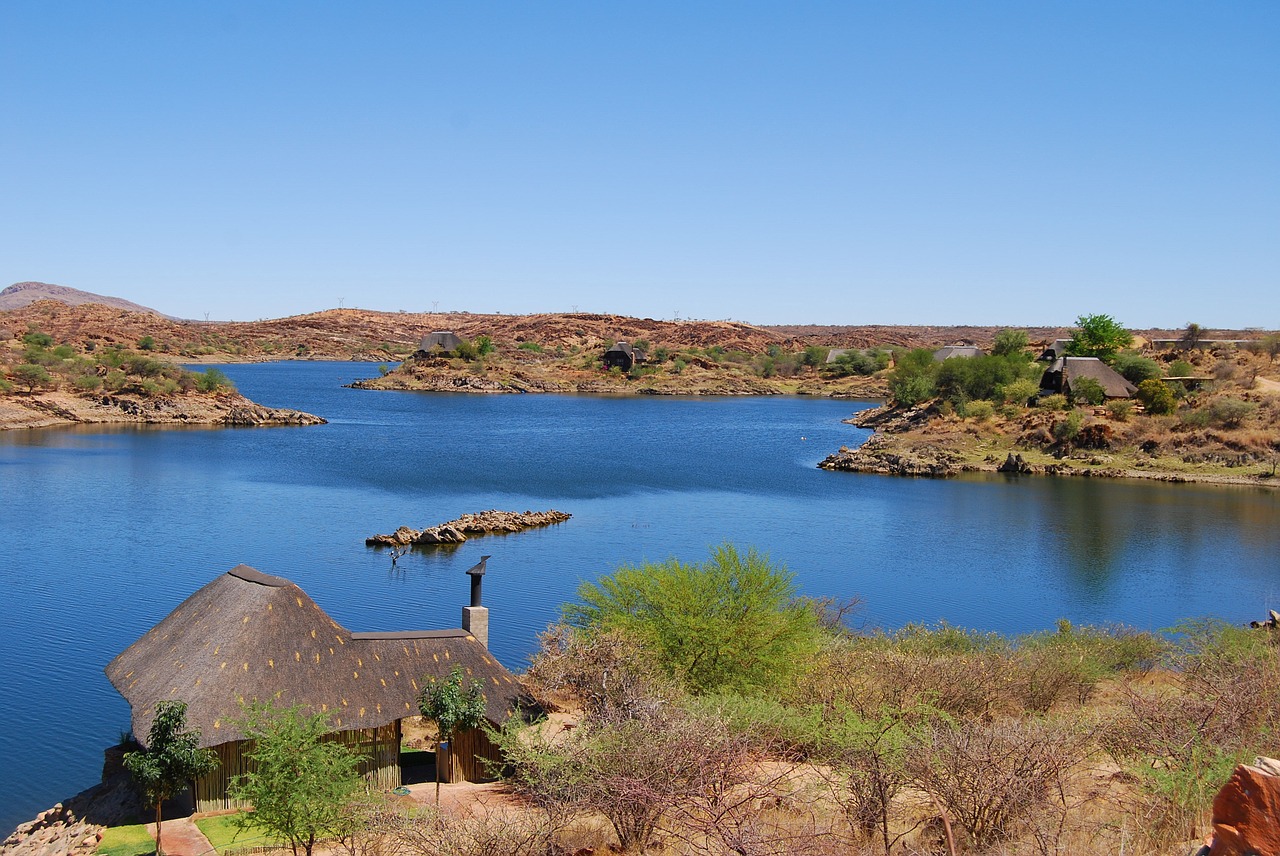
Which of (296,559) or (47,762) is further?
(296,559)

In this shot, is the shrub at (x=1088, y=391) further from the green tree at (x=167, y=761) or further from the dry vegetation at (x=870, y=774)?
the green tree at (x=167, y=761)

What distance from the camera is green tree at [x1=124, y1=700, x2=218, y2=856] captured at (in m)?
14.6

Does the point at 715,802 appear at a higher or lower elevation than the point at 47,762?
higher

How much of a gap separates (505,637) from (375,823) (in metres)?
13.9

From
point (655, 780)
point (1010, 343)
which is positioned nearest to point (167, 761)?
point (655, 780)

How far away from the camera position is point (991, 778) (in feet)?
37.4

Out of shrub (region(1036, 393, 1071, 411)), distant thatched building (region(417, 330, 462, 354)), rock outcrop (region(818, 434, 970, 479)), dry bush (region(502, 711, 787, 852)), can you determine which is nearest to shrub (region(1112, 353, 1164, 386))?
shrub (region(1036, 393, 1071, 411))

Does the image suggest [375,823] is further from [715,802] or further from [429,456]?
[429,456]

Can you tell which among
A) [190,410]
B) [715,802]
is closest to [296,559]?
[715,802]

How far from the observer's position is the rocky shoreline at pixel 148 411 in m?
75.1

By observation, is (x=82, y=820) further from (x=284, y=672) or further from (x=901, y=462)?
(x=901, y=462)

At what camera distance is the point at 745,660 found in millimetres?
18984

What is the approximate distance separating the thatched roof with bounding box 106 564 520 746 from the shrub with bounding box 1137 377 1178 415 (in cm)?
5657

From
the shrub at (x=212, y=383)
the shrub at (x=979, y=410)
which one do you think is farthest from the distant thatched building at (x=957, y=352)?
the shrub at (x=212, y=383)
